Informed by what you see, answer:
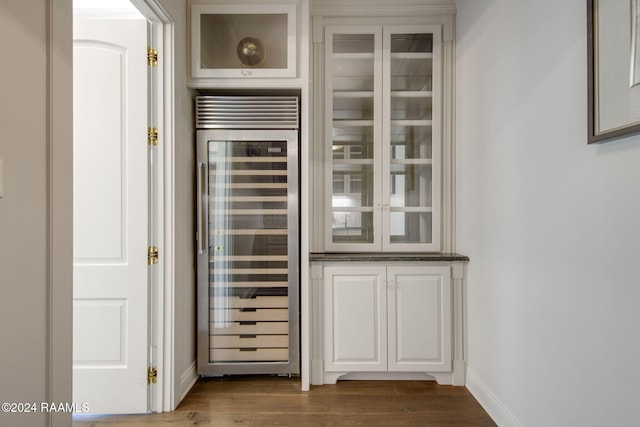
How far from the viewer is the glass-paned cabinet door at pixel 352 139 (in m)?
2.64

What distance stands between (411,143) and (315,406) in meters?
2.01

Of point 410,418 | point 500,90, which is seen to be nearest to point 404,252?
point 410,418

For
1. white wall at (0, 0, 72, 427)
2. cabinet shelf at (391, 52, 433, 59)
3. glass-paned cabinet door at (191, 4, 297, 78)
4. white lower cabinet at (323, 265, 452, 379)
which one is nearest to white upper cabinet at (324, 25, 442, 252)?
cabinet shelf at (391, 52, 433, 59)

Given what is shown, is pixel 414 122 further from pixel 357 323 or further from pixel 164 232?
pixel 164 232

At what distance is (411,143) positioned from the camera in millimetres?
2672

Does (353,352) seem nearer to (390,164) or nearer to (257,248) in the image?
(257,248)

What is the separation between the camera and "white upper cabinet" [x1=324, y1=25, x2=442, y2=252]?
2.63m

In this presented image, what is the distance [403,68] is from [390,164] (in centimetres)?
76

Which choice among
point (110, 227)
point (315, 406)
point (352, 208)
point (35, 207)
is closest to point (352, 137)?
point (352, 208)

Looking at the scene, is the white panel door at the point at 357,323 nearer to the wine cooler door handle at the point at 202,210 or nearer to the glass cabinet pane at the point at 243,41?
the wine cooler door handle at the point at 202,210

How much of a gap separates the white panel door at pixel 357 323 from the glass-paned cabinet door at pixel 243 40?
1.52 meters

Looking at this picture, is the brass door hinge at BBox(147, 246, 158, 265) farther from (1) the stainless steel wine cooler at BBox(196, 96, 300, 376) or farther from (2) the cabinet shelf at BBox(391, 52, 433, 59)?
(2) the cabinet shelf at BBox(391, 52, 433, 59)

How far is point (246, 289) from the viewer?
2.48 meters

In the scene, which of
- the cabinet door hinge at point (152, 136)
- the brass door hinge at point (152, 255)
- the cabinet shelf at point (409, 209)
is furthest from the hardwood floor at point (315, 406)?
the cabinet door hinge at point (152, 136)
